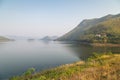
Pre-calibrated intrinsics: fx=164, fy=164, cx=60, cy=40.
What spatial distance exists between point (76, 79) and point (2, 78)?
Answer: 28.9m

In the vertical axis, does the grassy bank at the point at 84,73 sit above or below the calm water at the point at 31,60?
above

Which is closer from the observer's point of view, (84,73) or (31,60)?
(84,73)

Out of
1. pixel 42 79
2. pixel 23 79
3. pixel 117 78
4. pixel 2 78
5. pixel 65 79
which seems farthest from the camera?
pixel 2 78

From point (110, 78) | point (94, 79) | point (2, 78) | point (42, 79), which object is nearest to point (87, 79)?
point (94, 79)

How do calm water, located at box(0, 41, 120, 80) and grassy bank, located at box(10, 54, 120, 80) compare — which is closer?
grassy bank, located at box(10, 54, 120, 80)

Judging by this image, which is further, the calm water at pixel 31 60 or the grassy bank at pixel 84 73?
the calm water at pixel 31 60

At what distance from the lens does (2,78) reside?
40531mm

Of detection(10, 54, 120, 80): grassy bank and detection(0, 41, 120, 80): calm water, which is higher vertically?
detection(10, 54, 120, 80): grassy bank

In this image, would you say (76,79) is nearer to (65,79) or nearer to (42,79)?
(65,79)

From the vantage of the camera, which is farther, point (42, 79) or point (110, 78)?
point (42, 79)

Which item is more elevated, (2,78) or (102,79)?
(102,79)

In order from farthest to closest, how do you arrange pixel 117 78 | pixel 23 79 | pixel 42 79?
1. pixel 23 79
2. pixel 42 79
3. pixel 117 78

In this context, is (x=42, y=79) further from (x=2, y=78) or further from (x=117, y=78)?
(x=2, y=78)

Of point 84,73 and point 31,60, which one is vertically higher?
point 84,73
